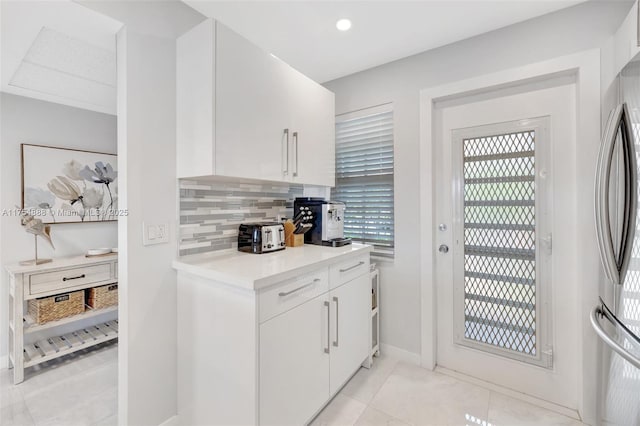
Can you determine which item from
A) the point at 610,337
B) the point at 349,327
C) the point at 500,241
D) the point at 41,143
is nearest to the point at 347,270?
the point at 349,327

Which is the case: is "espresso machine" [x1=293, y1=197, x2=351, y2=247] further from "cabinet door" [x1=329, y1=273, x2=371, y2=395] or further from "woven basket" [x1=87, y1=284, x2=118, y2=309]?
"woven basket" [x1=87, y1=284, x2=118, y2=309]

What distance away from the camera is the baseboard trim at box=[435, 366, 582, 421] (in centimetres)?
174

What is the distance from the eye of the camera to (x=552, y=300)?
1.82 m

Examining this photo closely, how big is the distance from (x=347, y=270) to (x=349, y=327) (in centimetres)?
38

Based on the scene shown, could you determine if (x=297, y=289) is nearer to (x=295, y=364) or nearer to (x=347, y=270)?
(x=295, y=364)

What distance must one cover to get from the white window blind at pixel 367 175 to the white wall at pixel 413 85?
0.09 meters

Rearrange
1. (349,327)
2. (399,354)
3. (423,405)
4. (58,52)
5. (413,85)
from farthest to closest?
1. (399,354)
2. (413,85)
3. (349,327)
4. (423,405)
5. (58,52)

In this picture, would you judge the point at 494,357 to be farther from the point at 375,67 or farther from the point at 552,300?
the point at 375,67

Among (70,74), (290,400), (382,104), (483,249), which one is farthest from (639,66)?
(70,74)

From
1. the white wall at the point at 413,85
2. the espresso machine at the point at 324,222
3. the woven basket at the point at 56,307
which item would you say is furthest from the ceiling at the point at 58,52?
the white wall at the point at 413,85

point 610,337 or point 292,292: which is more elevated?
point 292,292

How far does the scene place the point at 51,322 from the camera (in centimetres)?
225

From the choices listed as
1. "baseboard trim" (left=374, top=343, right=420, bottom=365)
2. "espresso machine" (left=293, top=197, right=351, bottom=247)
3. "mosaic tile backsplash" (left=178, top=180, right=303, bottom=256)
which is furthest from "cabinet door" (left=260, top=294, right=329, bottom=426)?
"baseboard trim" (left=374, top=343, right=420, bottom=365)

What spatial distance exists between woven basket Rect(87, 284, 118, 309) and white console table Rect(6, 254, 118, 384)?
4 centimetres
